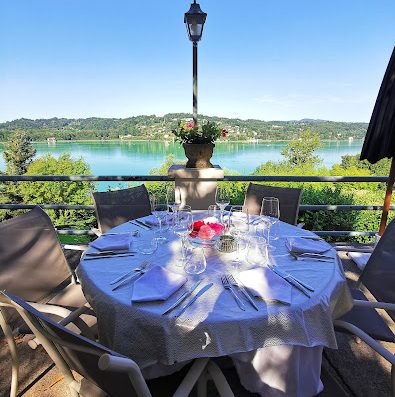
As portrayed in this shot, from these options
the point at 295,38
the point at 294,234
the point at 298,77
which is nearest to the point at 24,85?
the point at 295,38

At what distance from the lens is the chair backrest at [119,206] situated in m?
2.66

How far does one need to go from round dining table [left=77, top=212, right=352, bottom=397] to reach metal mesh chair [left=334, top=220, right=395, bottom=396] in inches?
5.8

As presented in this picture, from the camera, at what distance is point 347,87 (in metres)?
35.2

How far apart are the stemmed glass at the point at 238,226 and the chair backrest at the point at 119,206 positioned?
2.94ft

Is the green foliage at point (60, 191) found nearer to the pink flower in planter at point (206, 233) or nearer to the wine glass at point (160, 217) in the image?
the wine glass at point (160, 217)

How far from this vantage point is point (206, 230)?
1.67 metres

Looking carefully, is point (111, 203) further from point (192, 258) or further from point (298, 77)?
point (298, 77)

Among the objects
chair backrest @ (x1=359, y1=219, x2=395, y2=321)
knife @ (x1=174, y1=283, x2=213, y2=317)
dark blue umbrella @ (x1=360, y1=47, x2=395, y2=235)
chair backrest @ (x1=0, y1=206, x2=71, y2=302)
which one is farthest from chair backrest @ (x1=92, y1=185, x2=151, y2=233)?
dark blue umbrella @ (x1=360, y1=47, x2=395, y2=235)

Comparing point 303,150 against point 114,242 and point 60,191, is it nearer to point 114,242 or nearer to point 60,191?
point 60,191

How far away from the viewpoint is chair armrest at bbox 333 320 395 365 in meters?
1.22

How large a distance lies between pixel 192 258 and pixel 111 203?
1.51m

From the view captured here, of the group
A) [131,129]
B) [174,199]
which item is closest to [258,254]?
[174,199]

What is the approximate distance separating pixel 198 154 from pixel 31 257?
196 centimetres

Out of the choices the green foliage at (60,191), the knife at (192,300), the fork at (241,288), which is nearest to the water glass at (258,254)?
the fork at (241,288)
